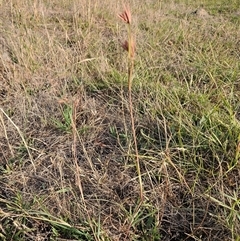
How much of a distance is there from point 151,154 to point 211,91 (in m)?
0.76

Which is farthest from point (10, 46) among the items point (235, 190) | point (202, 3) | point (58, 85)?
point (202, 3)

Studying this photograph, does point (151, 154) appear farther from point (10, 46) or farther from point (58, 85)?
point (10, 46)

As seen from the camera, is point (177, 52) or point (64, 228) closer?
point (64, 228)

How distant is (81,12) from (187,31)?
3.76ft

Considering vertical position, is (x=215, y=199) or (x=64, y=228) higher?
(x=215, y=199)

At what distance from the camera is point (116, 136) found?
6.47 feet

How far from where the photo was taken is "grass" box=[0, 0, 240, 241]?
4.80 ft

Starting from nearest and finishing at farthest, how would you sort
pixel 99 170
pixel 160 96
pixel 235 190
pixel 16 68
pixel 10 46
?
pixel 235 190 < pixel 99 170 < pixel 160 96 < pixel 16 68 < pixel 10 46

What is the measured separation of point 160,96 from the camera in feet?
7.07

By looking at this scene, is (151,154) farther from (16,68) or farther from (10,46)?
(10,46)

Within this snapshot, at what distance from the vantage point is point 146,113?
2.00 meters

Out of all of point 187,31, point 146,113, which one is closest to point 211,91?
point 146,113

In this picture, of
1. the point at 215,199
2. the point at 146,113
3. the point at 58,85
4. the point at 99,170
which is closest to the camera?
the point at 215,199

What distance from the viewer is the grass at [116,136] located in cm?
146
